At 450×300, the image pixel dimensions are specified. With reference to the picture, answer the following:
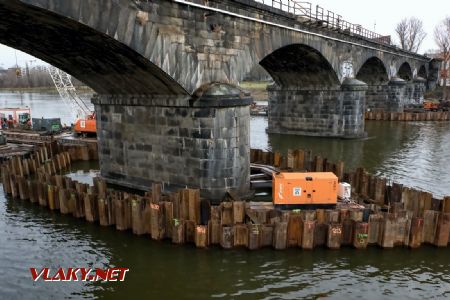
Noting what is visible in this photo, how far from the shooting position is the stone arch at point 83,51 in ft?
38.7

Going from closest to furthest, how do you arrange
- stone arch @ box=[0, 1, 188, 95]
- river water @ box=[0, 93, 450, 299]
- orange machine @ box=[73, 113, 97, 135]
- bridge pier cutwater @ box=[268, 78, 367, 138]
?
river water @ box=[0, 93, 450, 299] < stone arch @ box=[0, 1, 188, 95] < orange machine @ box=[73, 113, 97, 135] < bridge pier cutwater @ box=[268, 78, 367, 138]

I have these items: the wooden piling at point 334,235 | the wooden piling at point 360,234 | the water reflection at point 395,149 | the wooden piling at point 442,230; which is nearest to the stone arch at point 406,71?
the water reflection at point 395,149

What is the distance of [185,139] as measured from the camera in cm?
1681

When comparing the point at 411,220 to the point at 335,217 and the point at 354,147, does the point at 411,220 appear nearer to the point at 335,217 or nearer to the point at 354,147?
the point at 335,217

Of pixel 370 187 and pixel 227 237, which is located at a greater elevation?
pixel 370 187

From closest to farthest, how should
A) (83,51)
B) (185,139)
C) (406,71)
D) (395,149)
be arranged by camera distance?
(83,51) → (185,139) → (395,149) → (406,71)

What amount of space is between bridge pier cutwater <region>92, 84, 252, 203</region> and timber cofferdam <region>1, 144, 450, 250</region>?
154 cm

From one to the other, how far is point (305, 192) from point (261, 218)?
219 cm

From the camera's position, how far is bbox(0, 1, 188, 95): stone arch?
464 inches

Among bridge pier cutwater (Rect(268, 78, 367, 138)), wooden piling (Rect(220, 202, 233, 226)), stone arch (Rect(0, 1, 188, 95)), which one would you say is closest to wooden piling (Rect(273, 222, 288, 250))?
wooden piling (Rect(220, 202, 233, 226))

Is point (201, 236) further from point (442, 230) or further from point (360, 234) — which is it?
point (442, 230)

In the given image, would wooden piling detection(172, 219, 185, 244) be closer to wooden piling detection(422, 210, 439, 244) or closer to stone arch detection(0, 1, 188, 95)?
stone arch detection(0, 1, 188, 95)

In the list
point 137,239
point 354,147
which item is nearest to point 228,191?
point 137,239

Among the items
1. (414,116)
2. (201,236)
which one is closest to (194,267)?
(201,236)
